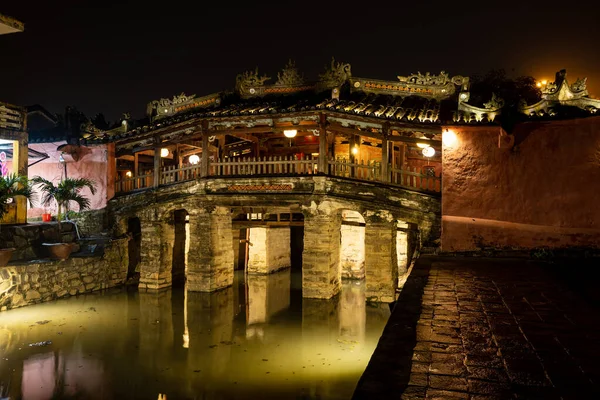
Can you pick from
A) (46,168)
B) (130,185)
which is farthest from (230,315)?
(46,168)

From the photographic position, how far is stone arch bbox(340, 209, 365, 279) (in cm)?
1927

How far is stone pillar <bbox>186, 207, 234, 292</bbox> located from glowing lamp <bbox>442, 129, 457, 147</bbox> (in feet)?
29.1

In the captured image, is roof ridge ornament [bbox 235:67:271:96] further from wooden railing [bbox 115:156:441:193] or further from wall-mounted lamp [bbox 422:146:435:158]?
wall-mounted lamp [bbox 422:146:435:158]

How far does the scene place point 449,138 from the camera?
12.5 meters

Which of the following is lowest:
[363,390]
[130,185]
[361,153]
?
[363,390]

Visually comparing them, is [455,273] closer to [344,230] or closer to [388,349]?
[388,349]

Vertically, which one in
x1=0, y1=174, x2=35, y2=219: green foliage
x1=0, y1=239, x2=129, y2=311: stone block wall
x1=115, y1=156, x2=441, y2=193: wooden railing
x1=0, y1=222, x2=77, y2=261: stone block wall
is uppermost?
x1=115, y1=156, x2=441, y2=193: wooden railing

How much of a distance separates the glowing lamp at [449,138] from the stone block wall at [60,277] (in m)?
13.7

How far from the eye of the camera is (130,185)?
19.2 m

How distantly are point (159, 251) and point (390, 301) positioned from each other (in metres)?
9.59

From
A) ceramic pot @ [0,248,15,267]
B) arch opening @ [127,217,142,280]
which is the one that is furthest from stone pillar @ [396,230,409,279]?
ceramic pot @ [0,248,15,267]

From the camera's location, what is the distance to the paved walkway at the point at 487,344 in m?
3.88

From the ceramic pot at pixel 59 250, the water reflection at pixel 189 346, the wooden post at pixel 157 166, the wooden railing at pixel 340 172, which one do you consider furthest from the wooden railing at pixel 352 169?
the ceramic pot at pixel 59 250

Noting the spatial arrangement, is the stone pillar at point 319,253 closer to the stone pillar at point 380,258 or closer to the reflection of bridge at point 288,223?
the reflection of bridge at point 288,223
